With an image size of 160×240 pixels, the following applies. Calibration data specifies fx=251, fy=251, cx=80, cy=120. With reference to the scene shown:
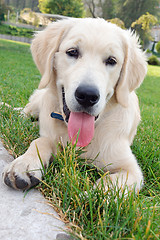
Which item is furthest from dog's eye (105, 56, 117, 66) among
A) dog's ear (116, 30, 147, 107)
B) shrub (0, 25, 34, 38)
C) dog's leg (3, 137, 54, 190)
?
shrub (0, 25, 34, 38)

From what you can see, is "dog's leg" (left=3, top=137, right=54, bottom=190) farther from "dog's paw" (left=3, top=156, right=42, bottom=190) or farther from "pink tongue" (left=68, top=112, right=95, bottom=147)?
"pink tongue" (left=68, top=112, right=95, bottom=147)

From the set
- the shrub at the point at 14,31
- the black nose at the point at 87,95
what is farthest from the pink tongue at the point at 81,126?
the shrub at the point at 14,31

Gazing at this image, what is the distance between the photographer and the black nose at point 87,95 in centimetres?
196

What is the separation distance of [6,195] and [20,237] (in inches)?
16.2

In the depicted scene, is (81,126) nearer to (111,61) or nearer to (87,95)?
(87,95)

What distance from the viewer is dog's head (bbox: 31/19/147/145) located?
6.83 feet

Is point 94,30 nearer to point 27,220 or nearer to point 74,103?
point 74,103

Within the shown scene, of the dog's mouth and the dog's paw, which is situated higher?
the dog's mouth

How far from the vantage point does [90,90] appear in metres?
1.96

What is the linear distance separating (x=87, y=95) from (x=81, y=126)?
35 centimetres

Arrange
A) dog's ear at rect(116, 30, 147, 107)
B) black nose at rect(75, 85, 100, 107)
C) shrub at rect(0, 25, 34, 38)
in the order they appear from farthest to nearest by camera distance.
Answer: shrub at rect(0, 25, 34, 38) → dog's ear at rect(116, 30, 147, 107) → black nose at rect(75, 85, 100, 107)

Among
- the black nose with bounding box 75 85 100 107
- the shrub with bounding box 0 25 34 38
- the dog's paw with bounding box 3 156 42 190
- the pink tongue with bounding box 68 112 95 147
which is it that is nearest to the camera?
the dog's paw with bounding box 3 156 42 190

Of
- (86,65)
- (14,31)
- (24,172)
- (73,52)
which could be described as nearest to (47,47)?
(73,52)

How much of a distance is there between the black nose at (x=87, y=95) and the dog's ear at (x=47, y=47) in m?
0.57
